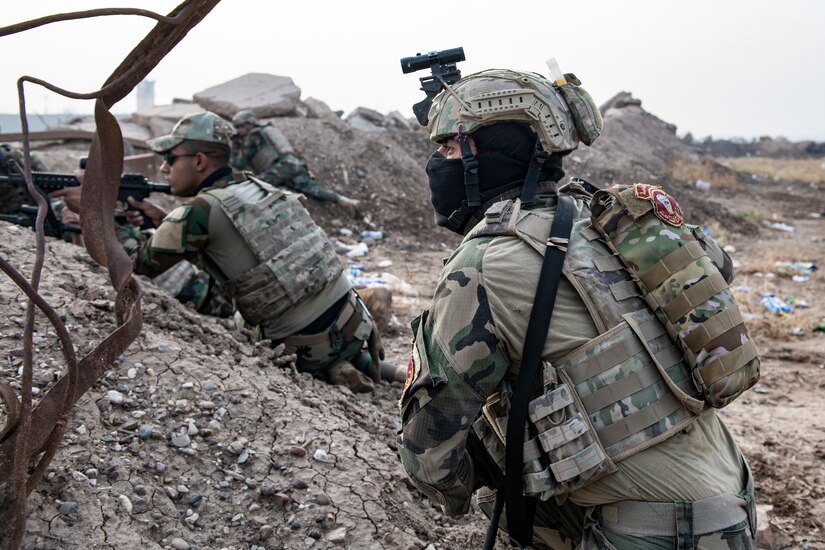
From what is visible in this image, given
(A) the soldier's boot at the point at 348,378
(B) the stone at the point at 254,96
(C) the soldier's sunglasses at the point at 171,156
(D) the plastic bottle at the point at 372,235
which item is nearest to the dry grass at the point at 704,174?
→ (B) the stone at the point at 254,96

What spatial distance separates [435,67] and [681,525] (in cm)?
144

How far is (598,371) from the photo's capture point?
1.76 meters

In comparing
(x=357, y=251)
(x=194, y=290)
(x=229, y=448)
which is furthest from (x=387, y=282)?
(x=229, y=448)

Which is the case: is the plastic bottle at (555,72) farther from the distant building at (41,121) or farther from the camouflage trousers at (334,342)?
the distant building at (41,121)

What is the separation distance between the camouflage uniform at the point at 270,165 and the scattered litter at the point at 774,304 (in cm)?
597

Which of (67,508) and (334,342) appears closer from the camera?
(67,508)

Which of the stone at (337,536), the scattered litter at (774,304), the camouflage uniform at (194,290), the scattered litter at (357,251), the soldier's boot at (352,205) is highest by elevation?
the camouflage uniform at (194,290)

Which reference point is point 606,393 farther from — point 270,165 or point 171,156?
point 270,165

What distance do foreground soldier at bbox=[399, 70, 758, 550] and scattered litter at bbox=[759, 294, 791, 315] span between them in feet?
19.2

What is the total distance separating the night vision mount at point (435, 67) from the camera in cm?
220

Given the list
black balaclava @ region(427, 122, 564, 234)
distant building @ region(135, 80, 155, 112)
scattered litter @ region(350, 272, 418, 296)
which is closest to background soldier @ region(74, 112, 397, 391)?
black balaclava @ region(427, 122, 564, 234)

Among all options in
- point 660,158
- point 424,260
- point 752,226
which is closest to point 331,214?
point 424,260

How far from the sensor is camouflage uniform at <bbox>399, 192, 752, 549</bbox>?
5.80ft

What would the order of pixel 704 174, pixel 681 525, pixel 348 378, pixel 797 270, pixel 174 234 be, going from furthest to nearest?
pixel 704 174, pixel 797 270, pixel 348 378, pixel 174 234, pixel 681 525
